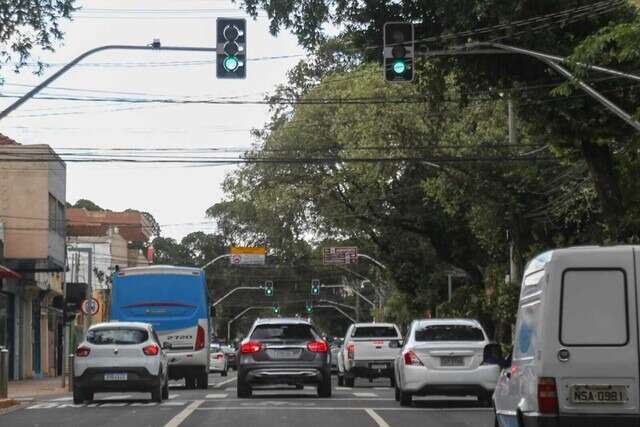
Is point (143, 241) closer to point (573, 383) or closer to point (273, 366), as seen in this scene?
point (273, 366)

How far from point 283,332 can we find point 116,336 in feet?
11.2

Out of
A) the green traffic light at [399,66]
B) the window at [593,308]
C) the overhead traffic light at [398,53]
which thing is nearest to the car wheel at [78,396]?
the overhead traffic light at [398,53]

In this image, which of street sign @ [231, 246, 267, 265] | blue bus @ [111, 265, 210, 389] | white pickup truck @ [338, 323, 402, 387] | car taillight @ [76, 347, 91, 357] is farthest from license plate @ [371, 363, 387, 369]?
street sign @ [231, 246, 267, 265]

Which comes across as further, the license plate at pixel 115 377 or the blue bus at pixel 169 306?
the blue bus at pixel 169 306

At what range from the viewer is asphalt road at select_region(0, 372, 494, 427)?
20453mm

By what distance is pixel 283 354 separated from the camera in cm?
2805

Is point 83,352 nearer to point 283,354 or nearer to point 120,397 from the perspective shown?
point 283,354

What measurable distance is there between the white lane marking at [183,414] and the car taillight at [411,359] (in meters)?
3.83

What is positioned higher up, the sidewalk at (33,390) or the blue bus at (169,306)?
the blue bus at (169,306)

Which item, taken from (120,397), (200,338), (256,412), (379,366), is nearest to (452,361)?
(256,412)

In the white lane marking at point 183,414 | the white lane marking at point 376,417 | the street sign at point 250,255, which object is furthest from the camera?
the street sign at point 250,255

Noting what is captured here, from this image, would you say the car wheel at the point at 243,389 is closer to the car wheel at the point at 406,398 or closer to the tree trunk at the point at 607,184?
the car wheel at the point at 406,398

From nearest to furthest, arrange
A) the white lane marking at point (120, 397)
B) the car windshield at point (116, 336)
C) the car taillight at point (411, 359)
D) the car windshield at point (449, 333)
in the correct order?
the car taillight at point (411, 359) → the car windshield at point (449, 333) → the car windshield at point (116, 336) → the white lane marking at point (120, 397)

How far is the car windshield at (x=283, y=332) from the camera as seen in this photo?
28.2m
